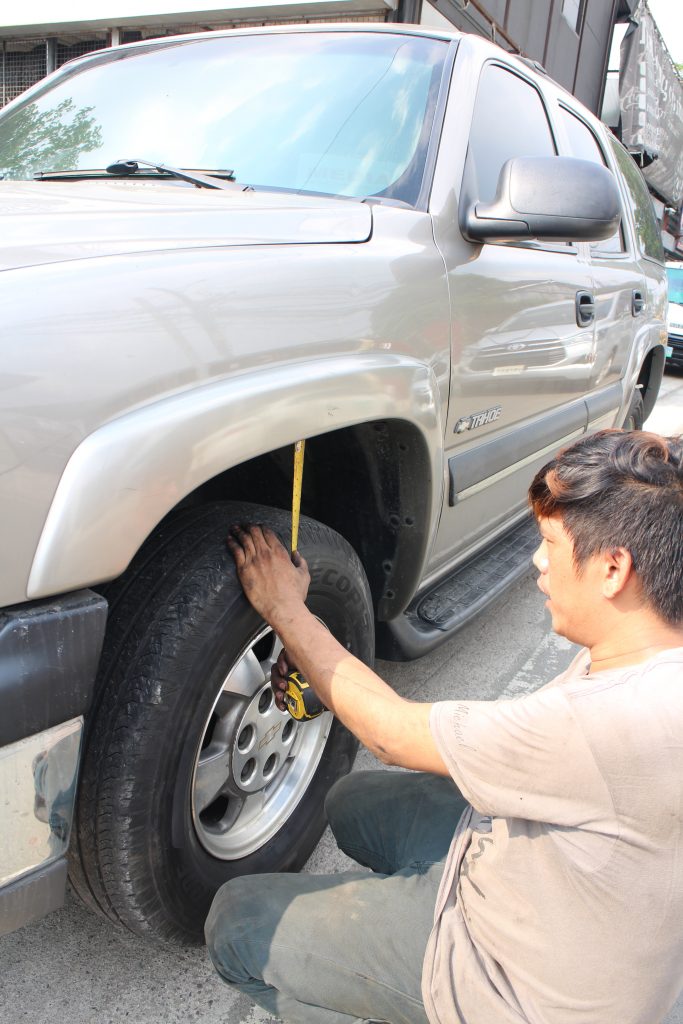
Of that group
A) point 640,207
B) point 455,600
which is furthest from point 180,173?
point 640,207

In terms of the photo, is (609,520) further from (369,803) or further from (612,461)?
(369,803)

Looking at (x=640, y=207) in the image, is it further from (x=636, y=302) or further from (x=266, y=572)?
(x=266, y=572)

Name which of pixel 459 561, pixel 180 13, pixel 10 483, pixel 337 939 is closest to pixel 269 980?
pixel 337 939

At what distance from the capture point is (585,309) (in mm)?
3047

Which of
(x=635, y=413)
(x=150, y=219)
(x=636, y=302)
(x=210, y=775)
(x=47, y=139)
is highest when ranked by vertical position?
(x=47, y=139)

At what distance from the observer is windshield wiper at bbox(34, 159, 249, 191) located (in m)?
1.99

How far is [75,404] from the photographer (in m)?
1.15

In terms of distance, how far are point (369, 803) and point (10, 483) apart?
3.66 feet

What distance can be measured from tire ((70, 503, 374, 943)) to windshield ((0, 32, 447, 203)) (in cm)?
93

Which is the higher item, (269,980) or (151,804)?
(151,804)

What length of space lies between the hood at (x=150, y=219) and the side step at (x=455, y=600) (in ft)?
3.64

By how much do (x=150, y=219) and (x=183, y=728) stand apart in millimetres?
872

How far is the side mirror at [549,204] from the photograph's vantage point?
2010mm

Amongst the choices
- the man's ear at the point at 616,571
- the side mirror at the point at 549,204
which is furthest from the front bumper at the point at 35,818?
the side mirror at the point at 549,204
